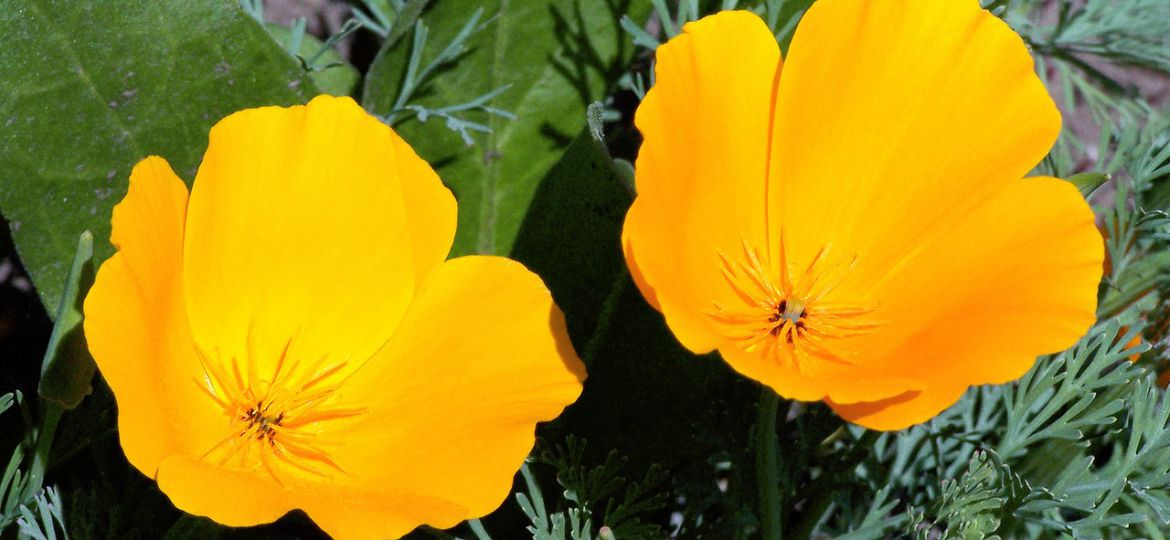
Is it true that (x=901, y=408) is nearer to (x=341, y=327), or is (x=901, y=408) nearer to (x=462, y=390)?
(x=462, y=390)

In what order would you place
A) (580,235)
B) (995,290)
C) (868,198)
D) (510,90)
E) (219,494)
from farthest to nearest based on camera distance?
1. (510,90)
2. (580,235)
3. (868,198)
4. (995,290)
5. (219,494)

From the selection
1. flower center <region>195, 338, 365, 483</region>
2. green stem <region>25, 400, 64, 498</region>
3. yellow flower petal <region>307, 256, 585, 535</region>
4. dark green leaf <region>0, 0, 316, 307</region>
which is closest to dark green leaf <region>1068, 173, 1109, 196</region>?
yellow flower petal <region>307, 256, 585, 535</region>

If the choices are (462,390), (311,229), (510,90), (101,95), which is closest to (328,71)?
(510,90)

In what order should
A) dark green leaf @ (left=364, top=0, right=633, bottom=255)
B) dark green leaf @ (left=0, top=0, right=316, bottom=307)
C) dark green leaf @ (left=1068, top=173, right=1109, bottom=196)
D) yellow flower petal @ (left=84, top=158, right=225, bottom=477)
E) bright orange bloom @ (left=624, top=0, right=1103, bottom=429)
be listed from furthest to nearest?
dark green leaf @ (left=364, top=0, right=633, bottom=255)
dark green leaf @ (left=0, top=0, right=316, bottom=307)
dark green leaf @ (left=1068, top=173, right=1109, bottom=196)
bright orange bloom @ (left=624, top=0, right=1103, bottom=429)
yellow flower petal @ (left=84, top=158, right=225, bottom=477)

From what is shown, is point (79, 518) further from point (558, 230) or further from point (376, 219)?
point (558, 230)

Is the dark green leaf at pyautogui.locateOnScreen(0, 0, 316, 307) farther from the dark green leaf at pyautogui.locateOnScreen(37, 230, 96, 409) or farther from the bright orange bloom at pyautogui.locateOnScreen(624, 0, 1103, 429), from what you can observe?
the bright orange bloom at pyautogui.locateOnScreen(624, 0, 1103, 429)

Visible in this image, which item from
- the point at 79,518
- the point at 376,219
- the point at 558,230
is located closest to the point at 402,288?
the point at 376,219
